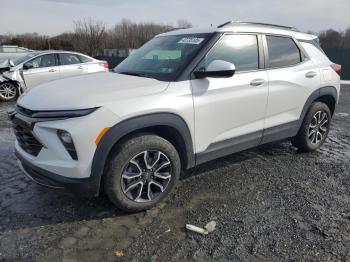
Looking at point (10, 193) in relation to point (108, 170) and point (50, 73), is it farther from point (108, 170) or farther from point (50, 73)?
point (50, 73)

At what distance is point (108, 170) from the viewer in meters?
2.81

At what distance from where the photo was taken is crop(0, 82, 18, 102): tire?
367 inches

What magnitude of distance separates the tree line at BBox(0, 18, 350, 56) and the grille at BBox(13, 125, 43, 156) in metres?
29.8

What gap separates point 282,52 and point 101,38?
31495 mm

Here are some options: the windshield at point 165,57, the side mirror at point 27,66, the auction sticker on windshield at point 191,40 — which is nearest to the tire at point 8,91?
the side mirror at point 27,66

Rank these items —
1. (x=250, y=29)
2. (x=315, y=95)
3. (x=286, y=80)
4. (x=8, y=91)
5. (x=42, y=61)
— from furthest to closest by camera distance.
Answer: (x=42, y=61) < (x=8, y=91) < (x=315, y=95) < (x=286, y=80) < (x=250, y=29)

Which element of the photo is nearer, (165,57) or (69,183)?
(69,183)

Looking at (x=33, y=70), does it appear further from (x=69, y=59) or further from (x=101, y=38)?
(x=101, y=38)

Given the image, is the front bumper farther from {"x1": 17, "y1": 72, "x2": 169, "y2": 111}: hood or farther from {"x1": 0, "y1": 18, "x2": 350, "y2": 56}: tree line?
{"x1": 0, "y1": 18, "x2": 350, "y2": 56}: tree line

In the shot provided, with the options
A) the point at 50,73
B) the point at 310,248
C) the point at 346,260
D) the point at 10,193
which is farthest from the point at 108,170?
the point at 50,73

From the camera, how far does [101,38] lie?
32.9m

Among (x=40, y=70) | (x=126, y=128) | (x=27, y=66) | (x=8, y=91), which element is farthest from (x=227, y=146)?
(x=8, y=91)

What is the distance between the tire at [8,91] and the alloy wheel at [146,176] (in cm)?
800

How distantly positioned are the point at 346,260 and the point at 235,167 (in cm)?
195
